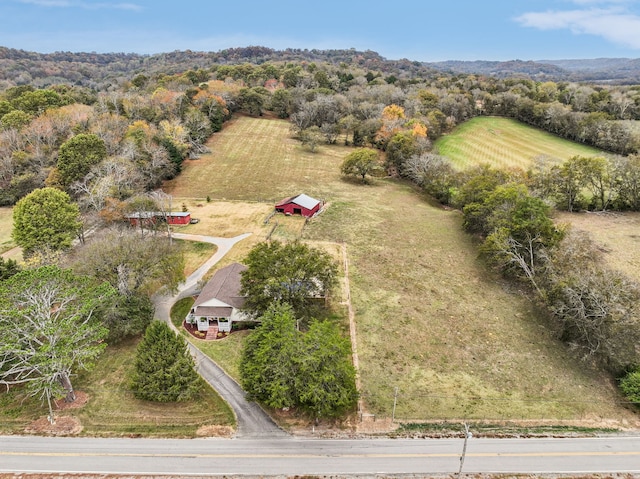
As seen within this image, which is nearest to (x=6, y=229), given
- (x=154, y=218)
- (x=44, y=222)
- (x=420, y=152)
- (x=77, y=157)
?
(x=77, y=157)

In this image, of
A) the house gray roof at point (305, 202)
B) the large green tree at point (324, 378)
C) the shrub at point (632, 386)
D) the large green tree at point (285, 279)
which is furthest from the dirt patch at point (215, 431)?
the house gray roof at point (305, 202)

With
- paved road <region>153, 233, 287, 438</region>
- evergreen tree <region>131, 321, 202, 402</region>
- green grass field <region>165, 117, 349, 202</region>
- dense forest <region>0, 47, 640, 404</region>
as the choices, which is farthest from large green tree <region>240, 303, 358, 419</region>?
green grass field <region>165, 117, 349, 202</region>

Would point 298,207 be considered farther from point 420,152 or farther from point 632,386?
point 632,386

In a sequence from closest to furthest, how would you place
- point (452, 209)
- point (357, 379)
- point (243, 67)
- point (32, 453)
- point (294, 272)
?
point (32, 453) → point (357, 379) → point (294, 272) → point (452, 209) → point (243, 67)

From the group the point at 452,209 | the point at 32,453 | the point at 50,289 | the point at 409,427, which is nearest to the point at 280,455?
the point at 409,427

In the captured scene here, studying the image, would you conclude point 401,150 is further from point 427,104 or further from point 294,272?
point 294,272

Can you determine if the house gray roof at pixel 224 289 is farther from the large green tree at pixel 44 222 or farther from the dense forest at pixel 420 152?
the large green tree at pixel 44 222
